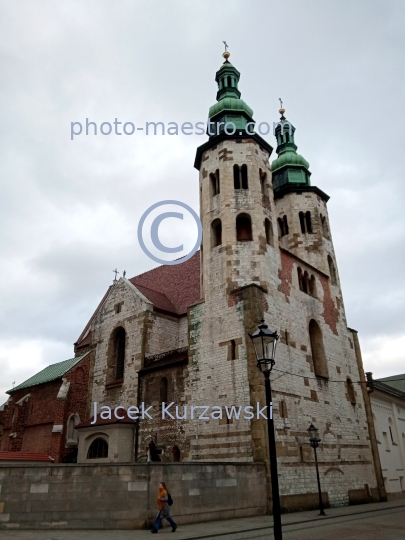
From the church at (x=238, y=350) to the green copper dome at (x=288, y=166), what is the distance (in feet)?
11.6

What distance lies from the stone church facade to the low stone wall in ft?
14.0

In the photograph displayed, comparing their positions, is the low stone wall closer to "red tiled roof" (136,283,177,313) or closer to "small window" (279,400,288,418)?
"small window" (279,400,288,418)

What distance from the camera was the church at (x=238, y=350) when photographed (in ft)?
61.3

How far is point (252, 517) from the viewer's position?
606 inches

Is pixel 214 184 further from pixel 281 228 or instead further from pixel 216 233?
pixel 281 228

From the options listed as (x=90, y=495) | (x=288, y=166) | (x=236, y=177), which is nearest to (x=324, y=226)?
(x=288, y=166)

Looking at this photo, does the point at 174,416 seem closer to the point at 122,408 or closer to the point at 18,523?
the point at 122,408

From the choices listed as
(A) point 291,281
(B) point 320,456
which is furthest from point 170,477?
(A) point 291,281

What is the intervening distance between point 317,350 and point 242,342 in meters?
6.33

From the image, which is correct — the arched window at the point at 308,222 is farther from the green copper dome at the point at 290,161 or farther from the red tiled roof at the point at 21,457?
the red tiled roof at the point at 21,457

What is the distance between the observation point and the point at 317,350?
928 inches

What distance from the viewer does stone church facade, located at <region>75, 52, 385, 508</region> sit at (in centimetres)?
1867

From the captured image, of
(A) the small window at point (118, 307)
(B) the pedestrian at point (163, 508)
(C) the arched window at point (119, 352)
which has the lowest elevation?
(B) the pedestrian at point (163, 508)

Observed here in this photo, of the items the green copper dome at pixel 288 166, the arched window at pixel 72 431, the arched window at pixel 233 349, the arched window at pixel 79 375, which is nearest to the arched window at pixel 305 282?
the arched window at pixel 233 349
